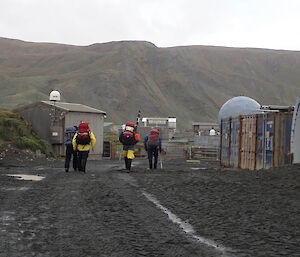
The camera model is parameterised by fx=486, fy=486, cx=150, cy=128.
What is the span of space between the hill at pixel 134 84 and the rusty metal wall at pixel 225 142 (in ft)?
253

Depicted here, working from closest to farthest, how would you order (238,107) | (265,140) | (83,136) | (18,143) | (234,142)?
(83,136), (265,140), (234,142), (18,143), (238,107)

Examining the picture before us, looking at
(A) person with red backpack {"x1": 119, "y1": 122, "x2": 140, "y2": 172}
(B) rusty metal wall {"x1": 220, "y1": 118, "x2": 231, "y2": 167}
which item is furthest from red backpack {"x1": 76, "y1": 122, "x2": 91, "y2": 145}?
(B) rusty metal wall {"x1": 220, "y1": 118, "x2": 231, "y2": 167}

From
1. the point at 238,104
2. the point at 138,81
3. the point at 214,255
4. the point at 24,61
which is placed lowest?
the point at 214,255

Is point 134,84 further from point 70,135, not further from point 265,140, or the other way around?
point 70,135

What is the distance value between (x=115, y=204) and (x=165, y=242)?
116 inches

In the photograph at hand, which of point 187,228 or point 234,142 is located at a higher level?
point 234,142

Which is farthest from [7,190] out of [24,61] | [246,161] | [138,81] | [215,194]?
[24,61]

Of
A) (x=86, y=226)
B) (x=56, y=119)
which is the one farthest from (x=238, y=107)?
(x=86, y=226)

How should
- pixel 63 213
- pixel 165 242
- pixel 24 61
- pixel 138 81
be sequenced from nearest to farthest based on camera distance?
1. pixel 165 242
2. pixel 63 213
3. pixel 138 81
4. pixel 24 61

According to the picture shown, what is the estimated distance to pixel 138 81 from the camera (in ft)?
463

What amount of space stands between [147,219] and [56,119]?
88.5 ft

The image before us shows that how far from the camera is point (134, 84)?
13675cm

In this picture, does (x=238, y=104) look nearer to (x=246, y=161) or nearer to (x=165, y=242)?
(x=246, y=161)

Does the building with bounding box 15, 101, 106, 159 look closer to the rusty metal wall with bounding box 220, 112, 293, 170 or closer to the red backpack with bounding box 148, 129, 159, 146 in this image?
the rusty metal wall with bounding box 220, 112, 293, 170
